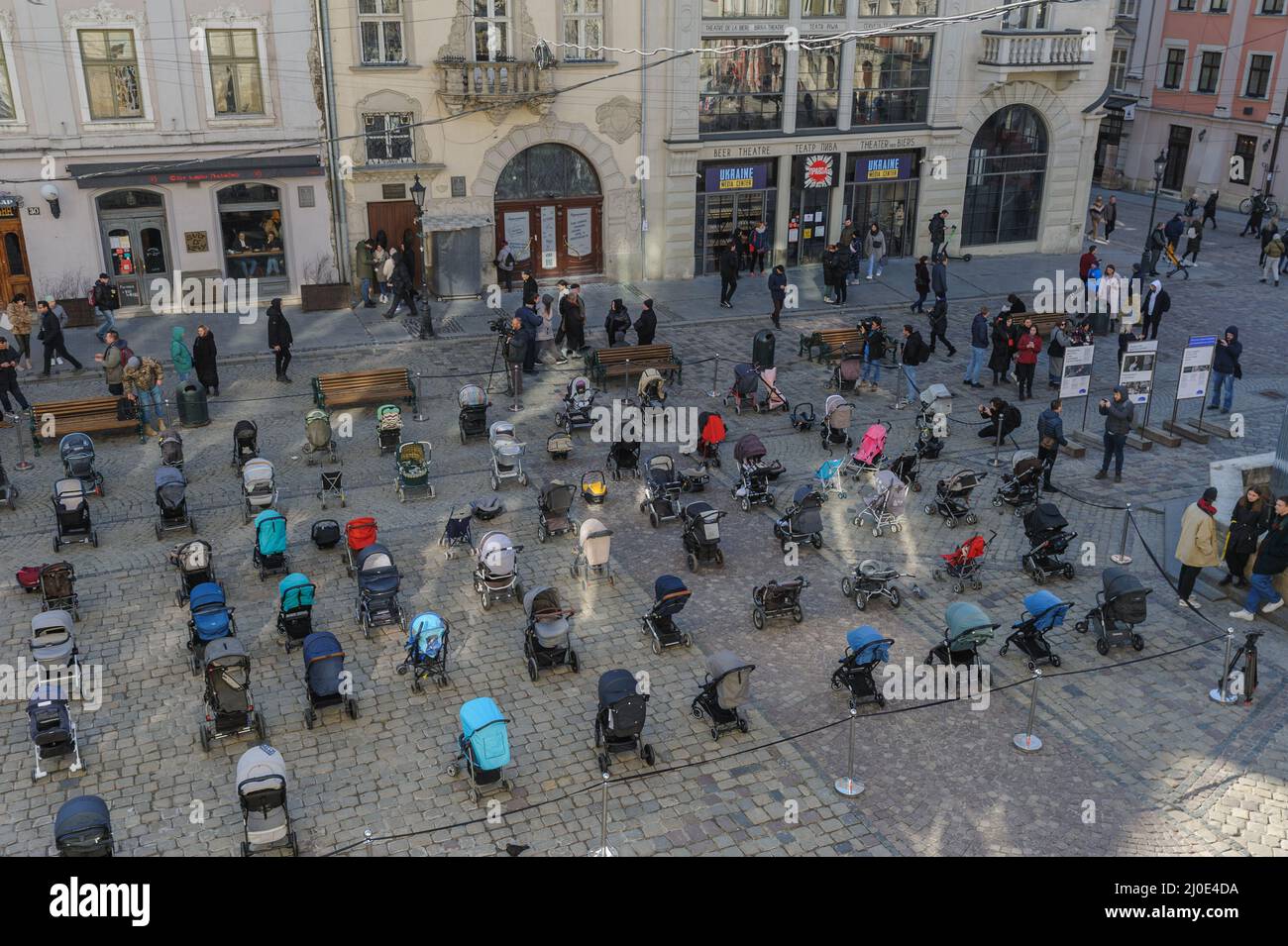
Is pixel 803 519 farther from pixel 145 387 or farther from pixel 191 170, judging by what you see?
pixel 191 170

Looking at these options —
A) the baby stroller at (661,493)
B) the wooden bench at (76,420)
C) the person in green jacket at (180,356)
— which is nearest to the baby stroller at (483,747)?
the baby stroller at (661,493)

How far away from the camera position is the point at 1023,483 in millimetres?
21000

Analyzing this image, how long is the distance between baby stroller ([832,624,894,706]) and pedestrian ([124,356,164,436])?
1484cm

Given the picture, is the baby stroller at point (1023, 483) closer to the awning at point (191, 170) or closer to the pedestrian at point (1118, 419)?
the pedestrian at point (1118, 419)

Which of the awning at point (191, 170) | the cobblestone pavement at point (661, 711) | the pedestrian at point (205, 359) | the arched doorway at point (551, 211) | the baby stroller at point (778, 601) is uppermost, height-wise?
the awning at point (191, 170)

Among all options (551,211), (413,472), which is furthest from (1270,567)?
(551,211)

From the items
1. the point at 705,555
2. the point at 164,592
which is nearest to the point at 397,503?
the point at 164,592

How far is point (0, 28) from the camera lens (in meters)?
28.3

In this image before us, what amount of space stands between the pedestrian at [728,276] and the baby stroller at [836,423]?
992 centimetres

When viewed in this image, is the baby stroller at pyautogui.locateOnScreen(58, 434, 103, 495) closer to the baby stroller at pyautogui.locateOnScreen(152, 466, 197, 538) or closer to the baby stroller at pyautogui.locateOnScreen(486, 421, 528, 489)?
the baby stroller at pyautogui.locateOnScreen(152, 466, 197, 538)

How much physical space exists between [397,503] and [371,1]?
16.4m

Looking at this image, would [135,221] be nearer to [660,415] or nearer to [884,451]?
[660,415]

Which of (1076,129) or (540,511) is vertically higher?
(1076,129)

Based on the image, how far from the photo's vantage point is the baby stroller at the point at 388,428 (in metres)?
22.7
